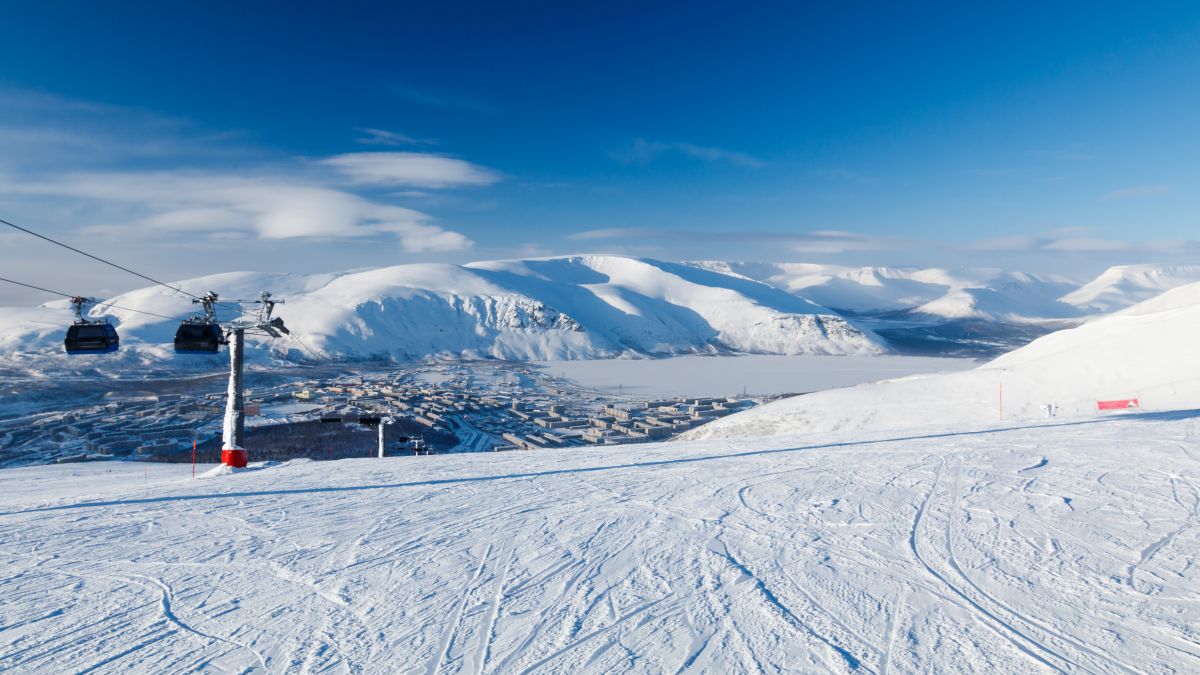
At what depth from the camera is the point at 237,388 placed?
1487cm

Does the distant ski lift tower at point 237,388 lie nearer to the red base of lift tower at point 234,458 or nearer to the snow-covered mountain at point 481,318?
the red base of lift tower at point 234,458

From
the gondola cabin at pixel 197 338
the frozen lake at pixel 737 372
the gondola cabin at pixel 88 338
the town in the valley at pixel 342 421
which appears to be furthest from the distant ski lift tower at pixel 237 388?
the frozen lake at pixel 737 372

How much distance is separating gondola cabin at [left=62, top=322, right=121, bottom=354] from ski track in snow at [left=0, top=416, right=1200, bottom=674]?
188 inches

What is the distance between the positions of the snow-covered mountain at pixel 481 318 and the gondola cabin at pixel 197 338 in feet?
296

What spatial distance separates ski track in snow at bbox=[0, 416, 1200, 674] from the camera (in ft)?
14.0

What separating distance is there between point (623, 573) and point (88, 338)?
15.1 meters

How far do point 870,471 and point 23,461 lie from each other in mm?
43322

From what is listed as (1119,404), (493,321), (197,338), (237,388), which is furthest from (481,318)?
(1119,404)

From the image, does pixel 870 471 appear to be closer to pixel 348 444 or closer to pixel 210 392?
pixel 348 444

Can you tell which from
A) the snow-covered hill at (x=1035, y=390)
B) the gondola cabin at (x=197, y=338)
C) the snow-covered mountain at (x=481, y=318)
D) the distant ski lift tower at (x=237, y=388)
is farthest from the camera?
the snow-covered mountain at (x=481, y=318)

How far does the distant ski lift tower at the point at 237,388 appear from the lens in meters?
13.4

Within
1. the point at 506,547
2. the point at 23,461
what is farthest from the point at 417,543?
the point at 23,461

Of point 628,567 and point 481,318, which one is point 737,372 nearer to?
point 481,318

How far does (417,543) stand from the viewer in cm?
676
